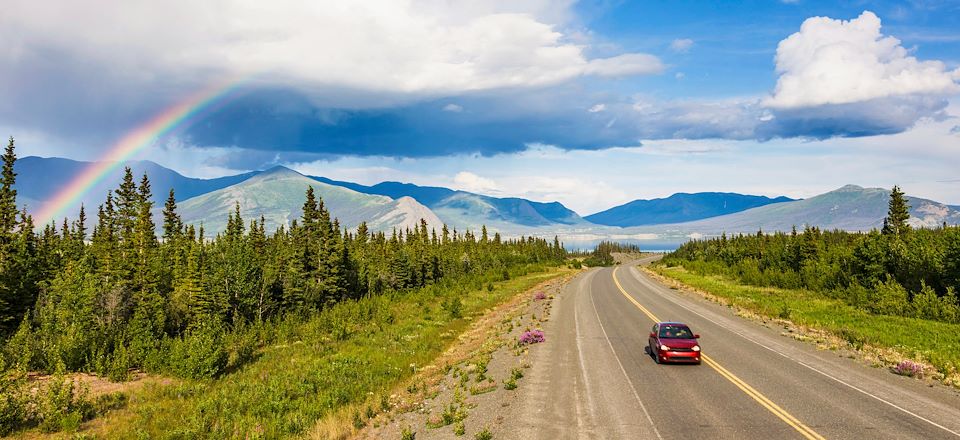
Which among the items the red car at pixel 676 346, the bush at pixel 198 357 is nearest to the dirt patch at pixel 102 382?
the bush at pixel 198 357

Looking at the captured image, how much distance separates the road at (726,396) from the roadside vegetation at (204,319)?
9.11 meters

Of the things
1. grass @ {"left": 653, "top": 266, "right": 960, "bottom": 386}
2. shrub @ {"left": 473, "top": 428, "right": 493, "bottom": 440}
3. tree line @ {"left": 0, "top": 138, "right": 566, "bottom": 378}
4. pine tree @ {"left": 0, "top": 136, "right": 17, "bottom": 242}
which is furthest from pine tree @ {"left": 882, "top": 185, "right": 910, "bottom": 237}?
pine tree @ {"left": 0, "top": 136, "right": 17, "bottom": 242}

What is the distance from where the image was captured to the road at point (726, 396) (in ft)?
45.9

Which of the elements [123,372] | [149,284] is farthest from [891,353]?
[149,284]

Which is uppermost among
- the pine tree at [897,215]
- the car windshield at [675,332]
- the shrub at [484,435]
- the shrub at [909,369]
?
the pine tree at [897,215]

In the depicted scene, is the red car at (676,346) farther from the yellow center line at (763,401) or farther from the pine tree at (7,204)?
the pine tree at (7,204)

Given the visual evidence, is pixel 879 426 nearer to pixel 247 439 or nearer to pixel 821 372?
pixel 821 372

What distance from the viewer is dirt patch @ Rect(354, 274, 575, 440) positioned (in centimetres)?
1555

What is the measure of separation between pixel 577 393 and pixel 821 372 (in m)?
10.8

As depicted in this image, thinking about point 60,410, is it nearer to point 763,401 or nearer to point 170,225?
point 763,401

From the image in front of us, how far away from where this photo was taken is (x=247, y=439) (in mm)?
16828

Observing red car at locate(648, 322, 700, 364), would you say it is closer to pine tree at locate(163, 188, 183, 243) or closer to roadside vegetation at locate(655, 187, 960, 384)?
roadside vegetation at locate(655, 187, 960, 384)

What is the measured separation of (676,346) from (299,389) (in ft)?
57.4

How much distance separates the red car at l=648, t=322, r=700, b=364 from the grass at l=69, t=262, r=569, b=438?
12.3m
